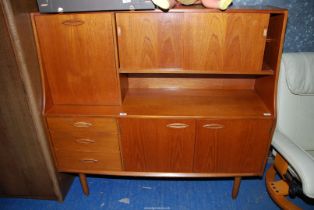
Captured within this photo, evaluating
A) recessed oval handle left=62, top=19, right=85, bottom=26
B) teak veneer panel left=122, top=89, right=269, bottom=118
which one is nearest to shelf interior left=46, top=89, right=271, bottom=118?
teak veneer panel left=122, top=89, right=269, bottom=118

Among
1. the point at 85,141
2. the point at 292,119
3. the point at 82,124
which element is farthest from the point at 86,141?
the point at 292,119

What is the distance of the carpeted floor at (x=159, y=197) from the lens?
1.62m

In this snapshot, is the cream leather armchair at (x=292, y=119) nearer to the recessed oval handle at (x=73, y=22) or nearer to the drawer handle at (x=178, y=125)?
the drawer handle at (x=178, y=125)

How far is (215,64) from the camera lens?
50.4 inches

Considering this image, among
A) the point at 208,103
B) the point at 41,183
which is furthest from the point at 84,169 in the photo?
the point at 208,103

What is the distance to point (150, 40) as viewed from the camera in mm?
1236

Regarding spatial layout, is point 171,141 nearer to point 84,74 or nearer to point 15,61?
point 84,74

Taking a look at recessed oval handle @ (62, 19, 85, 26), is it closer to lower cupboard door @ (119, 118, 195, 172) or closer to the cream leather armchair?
lower cupboard door @ (119, 118, 195, 172)

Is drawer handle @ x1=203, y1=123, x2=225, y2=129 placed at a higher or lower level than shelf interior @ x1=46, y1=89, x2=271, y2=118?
lower

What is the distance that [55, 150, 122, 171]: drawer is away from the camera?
1.48 metres

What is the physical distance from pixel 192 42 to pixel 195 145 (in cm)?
63

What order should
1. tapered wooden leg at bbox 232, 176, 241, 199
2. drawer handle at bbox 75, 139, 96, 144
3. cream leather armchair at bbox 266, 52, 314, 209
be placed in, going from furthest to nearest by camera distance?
tapered wooden leg at bbox 232, 176, 241, 199 → drawer handle at bbox 75, 139, 96, 144 → cream leather armchair at bbox 266, 52, 314, 209

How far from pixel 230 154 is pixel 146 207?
2.40 feet

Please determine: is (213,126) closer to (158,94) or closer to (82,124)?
(158,94)
